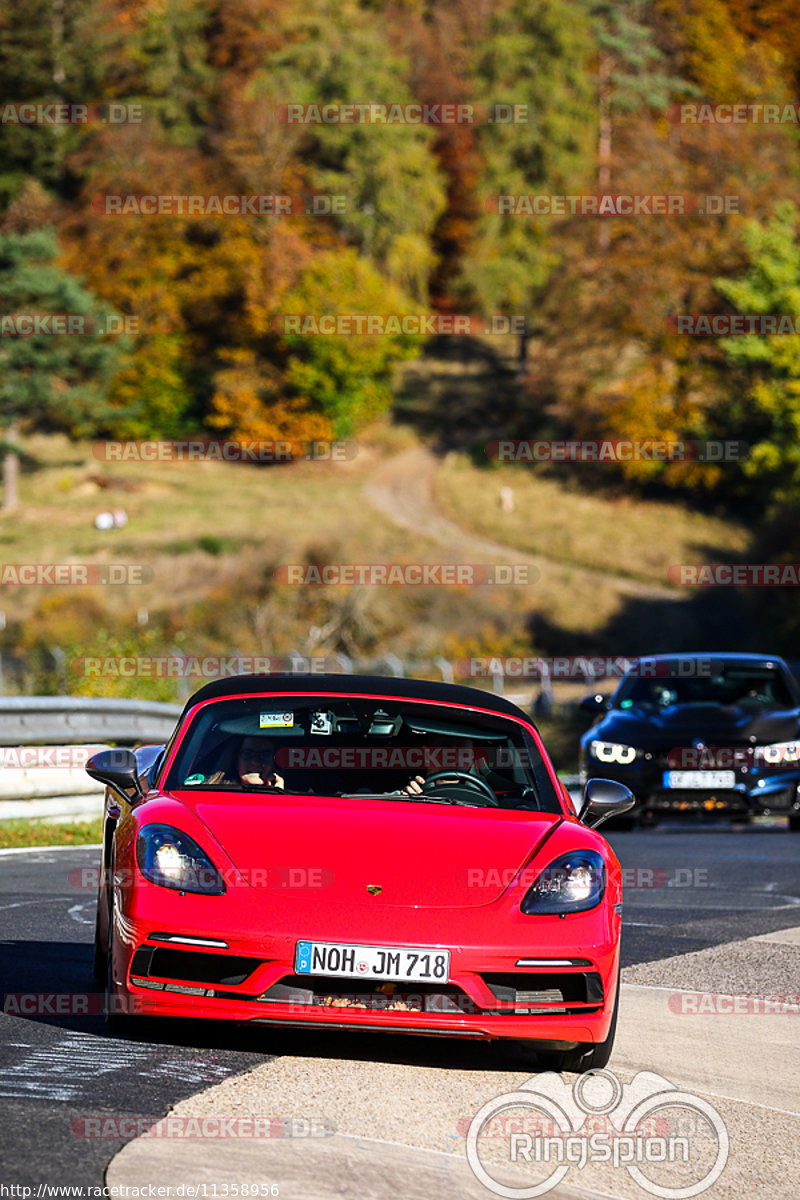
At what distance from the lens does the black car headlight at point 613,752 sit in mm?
→ 15914

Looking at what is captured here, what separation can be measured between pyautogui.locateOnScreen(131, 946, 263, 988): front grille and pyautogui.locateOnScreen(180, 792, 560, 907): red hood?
270 millimetres

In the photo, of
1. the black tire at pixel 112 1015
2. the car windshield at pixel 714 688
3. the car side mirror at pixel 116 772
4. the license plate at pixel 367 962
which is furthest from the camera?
the car windshield at pixel 714 688

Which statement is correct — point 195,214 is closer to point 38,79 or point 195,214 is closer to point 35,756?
point 38,79

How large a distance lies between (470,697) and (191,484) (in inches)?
2655

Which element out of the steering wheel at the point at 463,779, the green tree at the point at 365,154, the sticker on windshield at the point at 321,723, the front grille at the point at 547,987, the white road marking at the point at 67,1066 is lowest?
the white road marking at the point at 67,1066

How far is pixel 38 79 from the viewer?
82.4m

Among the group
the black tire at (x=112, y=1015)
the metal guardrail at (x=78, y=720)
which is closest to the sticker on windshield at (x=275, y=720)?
the black tire at (x=112, y=1015)

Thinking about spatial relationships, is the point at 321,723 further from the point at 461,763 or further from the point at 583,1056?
the point at 583,1056

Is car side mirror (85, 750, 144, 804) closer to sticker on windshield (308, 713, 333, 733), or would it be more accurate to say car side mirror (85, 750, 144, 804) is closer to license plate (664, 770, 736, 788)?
sticker on windshield (308, 713, 333, 733)

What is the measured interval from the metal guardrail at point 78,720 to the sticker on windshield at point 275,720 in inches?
320

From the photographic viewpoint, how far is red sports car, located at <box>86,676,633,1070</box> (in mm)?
5551

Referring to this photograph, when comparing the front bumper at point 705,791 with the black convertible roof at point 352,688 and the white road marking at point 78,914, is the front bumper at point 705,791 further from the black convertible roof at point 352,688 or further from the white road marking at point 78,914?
the black convertible roof at point 352,688

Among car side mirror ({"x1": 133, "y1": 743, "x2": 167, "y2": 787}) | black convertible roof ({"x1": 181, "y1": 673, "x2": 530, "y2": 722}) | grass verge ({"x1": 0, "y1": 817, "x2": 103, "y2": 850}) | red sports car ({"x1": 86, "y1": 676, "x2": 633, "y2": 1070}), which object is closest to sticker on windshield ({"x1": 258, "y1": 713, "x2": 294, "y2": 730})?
black convertible roof ({"x1": 181, "y1": 673, "x2": 530, "y2": 722})

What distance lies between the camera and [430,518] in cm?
7044
